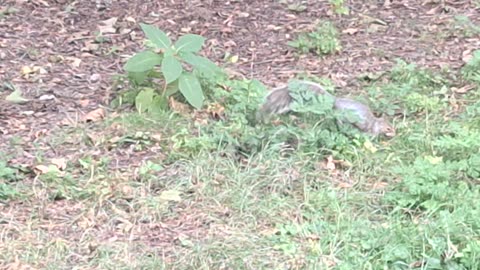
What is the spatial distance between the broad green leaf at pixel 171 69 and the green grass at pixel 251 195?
0.18 m

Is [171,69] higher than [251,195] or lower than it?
higher

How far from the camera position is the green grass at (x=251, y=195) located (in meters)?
3.04

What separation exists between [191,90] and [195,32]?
128 centimetres

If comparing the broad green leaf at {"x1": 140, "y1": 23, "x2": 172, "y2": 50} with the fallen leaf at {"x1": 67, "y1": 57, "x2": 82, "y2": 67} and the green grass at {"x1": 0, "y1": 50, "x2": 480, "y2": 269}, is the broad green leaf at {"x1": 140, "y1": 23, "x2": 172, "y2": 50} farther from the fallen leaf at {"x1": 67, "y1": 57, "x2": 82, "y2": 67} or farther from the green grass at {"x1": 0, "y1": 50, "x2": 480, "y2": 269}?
the fallen leaf at {"x1": 67, "y1": 57, "x2": 82, "y2": 67}

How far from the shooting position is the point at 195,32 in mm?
5328

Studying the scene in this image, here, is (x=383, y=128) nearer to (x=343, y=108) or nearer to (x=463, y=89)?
(x=343, y=108)

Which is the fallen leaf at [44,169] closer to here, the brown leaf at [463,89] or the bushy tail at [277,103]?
the bushy tail at [277,103]

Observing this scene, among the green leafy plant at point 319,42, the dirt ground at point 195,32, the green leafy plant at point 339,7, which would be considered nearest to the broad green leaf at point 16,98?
the dirt ground at point 195,32

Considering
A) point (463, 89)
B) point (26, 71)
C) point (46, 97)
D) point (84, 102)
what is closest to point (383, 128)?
point (463, 89)

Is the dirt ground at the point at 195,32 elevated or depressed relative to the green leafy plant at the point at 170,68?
depressed

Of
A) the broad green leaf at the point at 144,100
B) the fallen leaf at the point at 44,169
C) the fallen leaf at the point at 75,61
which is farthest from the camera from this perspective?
the fallen leaf at the point at 75,61

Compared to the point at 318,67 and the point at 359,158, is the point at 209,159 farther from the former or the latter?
the point at 318,67

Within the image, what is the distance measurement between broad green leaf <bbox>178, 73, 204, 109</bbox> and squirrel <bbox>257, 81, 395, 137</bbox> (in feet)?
1.03

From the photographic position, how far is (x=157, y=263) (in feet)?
9.90
